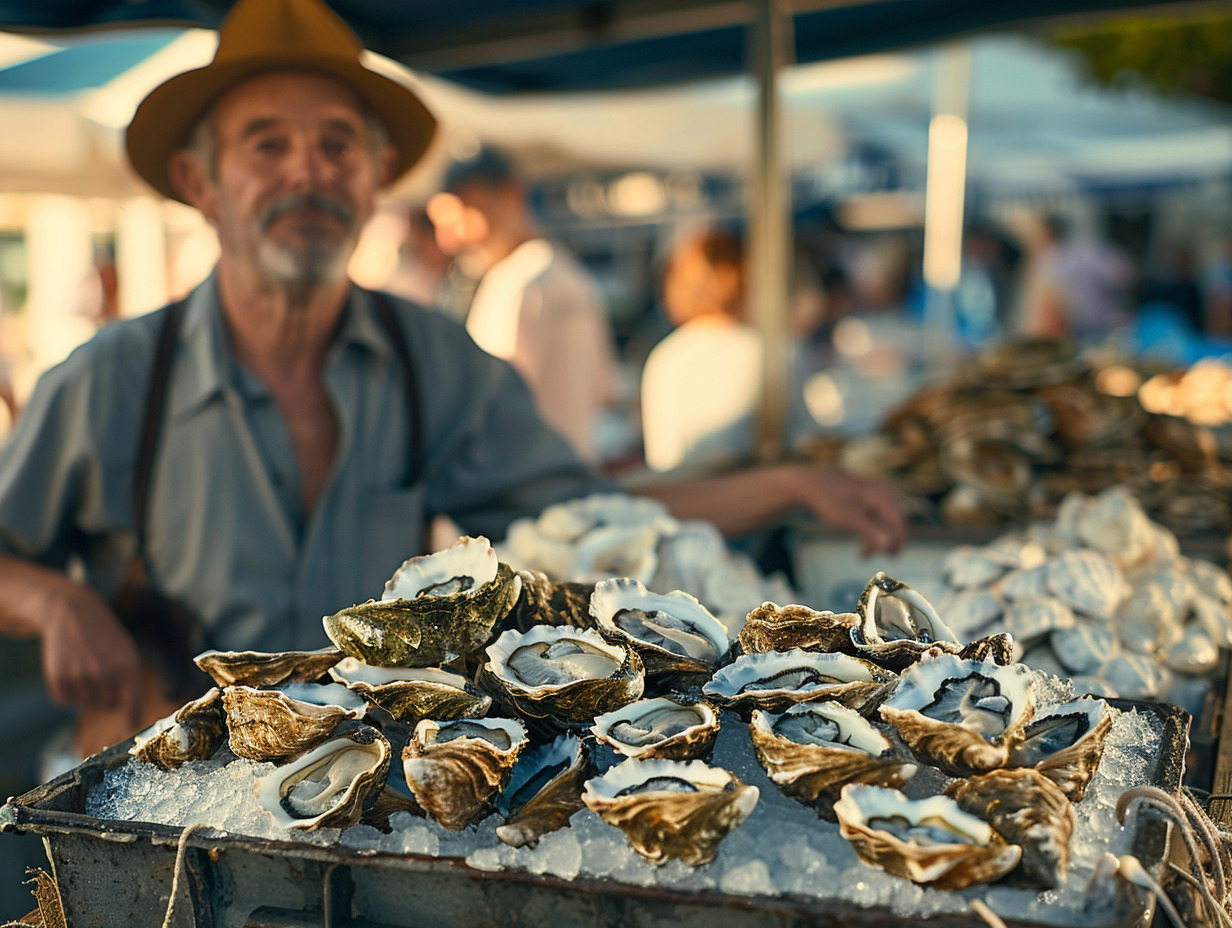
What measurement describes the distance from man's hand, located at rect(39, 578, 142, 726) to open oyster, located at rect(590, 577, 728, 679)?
0.81 metres

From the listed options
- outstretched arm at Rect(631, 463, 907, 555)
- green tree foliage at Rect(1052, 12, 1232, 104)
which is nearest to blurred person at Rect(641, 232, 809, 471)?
outstretched arm at Rect(631, 463, 907, 555)

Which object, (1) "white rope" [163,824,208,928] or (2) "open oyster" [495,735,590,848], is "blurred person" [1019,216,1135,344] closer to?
(2) "open oyster" [495,735,590,848]

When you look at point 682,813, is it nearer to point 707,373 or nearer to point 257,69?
point 257,69

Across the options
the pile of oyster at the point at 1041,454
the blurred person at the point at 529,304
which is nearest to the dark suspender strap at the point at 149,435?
the pile of oyster at the point at 1041,454

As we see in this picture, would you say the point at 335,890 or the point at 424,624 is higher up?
the point at 424,624

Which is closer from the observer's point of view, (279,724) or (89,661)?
(279,724)

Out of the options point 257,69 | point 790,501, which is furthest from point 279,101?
point 790,501

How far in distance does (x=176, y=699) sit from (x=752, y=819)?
138cm

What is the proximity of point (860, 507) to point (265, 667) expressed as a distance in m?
1.34

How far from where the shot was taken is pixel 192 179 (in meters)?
2.04

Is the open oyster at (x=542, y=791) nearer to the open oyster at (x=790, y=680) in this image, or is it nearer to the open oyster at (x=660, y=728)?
the open oyster at (x=660, y=728)

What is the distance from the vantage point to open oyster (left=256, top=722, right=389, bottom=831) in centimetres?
80

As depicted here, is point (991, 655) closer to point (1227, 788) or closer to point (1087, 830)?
point (1087, 830)

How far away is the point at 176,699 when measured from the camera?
186 centimetres
